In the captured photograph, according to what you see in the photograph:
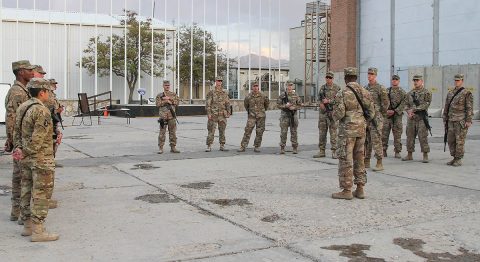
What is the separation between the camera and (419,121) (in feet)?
38.9

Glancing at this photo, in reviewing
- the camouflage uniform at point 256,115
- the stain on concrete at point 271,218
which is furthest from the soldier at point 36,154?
the camouflage uniform at point 256,115

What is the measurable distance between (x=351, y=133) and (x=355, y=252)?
9.12 ft

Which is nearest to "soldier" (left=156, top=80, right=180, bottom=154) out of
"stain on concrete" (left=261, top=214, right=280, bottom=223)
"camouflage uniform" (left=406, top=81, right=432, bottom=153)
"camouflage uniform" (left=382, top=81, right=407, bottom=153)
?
"camouflage uniform" (left=382, top=81, right=407, bottom=153)

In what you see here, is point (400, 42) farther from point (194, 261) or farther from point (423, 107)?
point (194, 261)

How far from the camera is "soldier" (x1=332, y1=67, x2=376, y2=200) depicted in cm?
775

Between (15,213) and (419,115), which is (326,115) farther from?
(15,213)

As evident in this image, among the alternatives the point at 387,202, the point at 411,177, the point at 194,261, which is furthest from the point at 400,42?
the point at 194,261

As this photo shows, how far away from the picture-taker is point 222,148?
14.2 metres

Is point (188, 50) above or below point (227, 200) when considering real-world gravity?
above

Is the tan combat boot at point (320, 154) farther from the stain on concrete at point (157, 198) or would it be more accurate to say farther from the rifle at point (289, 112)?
the stain on concrete at point (157, 198)

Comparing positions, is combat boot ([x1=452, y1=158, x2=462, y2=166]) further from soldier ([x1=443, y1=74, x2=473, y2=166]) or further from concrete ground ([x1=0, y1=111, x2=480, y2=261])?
concrete ground ([x1=0, y1=111, x2=480, y2=261])

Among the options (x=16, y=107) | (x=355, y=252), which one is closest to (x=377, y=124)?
(x=355, y=252)

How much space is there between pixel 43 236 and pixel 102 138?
12.7m

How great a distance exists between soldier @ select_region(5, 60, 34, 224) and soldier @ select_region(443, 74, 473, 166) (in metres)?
→ 8.41
